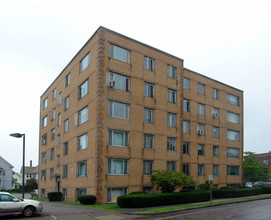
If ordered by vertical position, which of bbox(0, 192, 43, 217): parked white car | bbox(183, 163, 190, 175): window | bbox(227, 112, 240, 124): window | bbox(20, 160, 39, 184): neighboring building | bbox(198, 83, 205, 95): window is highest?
bbox(198, 83, 205, 95): window

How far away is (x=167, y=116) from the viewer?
3459cm

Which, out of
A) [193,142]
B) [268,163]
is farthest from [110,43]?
[268,163]

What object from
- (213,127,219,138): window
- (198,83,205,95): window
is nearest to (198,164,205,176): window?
(213,127,219,138): window

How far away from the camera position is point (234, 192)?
35594 millimetres

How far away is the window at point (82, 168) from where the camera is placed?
3085cm

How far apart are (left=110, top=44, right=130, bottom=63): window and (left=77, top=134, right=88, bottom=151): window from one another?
8008 millimetres

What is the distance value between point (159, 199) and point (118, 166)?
5.33m

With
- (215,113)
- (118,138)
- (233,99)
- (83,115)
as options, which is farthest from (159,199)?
(233,99)

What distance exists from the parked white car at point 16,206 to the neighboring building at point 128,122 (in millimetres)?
7925

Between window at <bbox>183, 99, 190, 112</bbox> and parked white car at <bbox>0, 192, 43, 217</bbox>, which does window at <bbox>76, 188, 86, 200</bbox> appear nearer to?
parked white car at <bbox>0, 192, 43, 217</bbox>

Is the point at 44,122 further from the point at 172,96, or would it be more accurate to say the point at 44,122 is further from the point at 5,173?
the point at 5,173

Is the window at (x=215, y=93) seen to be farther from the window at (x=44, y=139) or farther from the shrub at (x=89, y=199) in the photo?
the window at (x=44, y=139)

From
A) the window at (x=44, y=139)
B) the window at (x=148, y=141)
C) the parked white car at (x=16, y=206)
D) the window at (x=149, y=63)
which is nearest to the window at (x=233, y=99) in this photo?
the window at (x=149, y=63)

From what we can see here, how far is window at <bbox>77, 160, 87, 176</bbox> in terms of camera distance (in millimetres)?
30847
